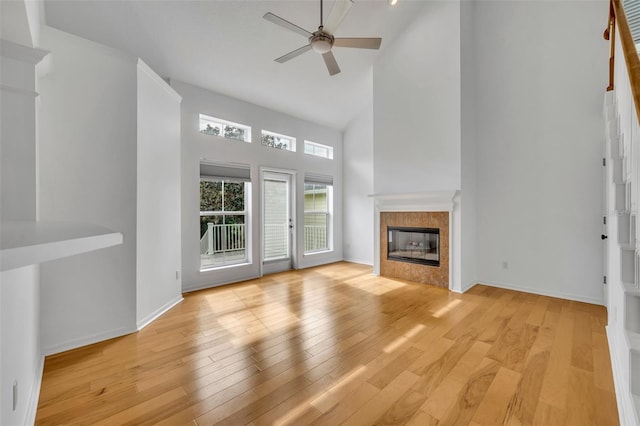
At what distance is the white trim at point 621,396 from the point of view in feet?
4.45

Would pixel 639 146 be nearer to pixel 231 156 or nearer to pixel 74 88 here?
pixel 74 88

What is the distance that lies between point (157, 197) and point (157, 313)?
1.34m

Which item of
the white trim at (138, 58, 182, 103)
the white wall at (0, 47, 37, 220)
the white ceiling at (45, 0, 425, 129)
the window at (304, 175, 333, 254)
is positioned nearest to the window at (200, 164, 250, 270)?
the white trim at (138, 58, 182, 103)

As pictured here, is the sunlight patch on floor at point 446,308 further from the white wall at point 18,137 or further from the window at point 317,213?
the white wall at point 18,137

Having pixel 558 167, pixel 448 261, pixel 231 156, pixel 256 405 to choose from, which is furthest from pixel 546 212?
pixel 231 156

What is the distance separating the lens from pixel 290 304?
11.5 feet

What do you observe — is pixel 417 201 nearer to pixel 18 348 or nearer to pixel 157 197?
pixel 157 197

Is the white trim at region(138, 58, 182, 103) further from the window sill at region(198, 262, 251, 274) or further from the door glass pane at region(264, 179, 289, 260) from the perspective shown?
the window sill at region(198, 262, 251, 274)

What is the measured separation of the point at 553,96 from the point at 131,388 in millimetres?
5634

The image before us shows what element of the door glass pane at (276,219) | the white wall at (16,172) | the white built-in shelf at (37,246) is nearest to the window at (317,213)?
the door glass pane at (276,219)

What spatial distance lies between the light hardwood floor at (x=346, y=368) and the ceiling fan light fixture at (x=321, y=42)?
2.86 m

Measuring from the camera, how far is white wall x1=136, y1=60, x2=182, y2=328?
115 inches

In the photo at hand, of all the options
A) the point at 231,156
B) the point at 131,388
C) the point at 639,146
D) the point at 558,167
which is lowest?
the point at 131,388

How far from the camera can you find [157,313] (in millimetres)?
3164
